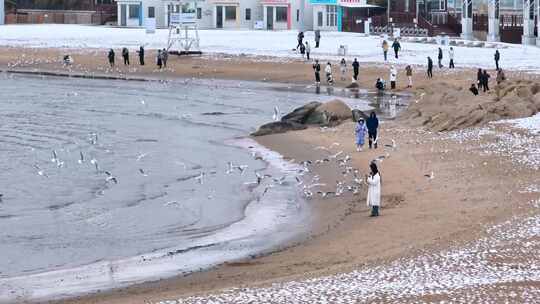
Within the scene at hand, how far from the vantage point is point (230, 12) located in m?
98.7

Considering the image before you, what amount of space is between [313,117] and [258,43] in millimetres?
36807

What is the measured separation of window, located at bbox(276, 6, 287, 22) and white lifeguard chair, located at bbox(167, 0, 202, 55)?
13.8 m

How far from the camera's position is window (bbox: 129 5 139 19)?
329 feet

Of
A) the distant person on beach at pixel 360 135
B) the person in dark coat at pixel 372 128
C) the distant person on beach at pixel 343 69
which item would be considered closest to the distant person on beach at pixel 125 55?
the distant person on beach at pixel 343 69

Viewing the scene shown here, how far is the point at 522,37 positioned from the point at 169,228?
55236mm

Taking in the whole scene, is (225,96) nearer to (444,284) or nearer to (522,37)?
(522,37)

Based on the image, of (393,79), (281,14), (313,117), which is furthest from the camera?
(281,14)

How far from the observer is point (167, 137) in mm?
45000

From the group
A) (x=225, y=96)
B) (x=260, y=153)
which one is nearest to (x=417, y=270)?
(x=260, y=153)

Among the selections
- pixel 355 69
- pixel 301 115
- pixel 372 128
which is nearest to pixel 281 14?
pixel 355 69

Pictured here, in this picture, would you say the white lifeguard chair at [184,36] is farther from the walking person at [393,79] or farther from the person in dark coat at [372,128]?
the person in dark coat at [372,128]

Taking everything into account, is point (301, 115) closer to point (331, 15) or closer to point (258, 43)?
point (258, 43)

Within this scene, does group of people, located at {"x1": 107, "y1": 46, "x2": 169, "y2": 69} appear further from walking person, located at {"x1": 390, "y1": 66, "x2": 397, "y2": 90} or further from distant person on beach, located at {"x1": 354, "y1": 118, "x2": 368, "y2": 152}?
distant person on beach, located at {"x1": 354, "y1": 118, "x2": 368, "y2": 152}

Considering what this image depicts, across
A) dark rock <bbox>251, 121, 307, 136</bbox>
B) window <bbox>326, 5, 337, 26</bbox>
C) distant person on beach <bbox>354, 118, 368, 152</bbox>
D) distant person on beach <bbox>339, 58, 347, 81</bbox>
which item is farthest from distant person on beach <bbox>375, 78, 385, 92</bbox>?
window <bbox>326, 5, 337, 26</bbox>
